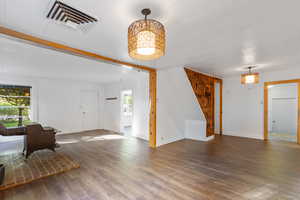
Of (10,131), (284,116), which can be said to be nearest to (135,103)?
(10,131)

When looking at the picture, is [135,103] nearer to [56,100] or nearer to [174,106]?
[174,106]

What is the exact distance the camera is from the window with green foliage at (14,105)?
5.25 meters

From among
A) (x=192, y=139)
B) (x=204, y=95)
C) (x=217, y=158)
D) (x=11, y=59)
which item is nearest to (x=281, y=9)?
(x=217, y=158)

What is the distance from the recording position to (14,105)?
17.9 ft

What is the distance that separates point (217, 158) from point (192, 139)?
6.08 ft

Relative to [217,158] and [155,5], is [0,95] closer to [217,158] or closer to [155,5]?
[155,5]

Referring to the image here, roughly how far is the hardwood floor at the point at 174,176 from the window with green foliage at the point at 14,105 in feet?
9.38

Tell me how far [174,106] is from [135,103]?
1.74 meters

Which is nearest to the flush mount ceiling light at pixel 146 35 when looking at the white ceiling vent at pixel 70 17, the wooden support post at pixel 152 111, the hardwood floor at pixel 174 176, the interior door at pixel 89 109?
the white ceiling vent at pixel 70 17

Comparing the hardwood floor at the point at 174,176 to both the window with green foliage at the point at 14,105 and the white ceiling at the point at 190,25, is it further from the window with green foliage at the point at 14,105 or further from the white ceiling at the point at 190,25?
the window with green foliage at the point at 14,105

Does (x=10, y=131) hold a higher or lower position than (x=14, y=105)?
lower

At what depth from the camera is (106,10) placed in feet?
5.92

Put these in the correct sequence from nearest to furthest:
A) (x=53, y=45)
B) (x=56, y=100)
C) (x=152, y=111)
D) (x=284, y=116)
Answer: (x=53, y=45)
(x=152, y=111)
(x=56, y=100)
(x=284, y=116)

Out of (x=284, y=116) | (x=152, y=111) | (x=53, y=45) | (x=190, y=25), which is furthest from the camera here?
(x=284, y=116)
